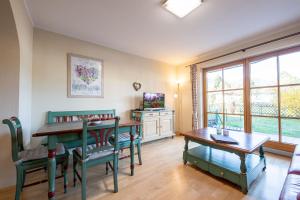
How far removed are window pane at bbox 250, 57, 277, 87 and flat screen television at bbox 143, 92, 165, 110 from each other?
2.23m

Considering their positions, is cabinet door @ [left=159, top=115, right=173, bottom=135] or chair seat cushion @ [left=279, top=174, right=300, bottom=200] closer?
chair seat cushion @ [left=279, top=174, right=300, bottom=200]

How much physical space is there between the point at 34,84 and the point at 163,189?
→ 2.68 m

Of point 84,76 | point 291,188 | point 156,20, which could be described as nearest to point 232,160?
point 291,188

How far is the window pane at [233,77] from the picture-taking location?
3285mm

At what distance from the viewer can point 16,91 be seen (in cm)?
173

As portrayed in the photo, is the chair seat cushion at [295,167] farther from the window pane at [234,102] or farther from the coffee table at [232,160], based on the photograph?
the window pane at [234,102]

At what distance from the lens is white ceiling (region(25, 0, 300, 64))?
6.15 ft

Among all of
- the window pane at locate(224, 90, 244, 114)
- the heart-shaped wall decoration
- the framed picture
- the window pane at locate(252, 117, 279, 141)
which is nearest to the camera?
the framed picture

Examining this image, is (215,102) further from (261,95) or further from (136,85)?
(136,85)

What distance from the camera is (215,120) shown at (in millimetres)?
3783

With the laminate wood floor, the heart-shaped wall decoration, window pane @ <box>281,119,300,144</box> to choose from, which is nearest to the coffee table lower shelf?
the laminate wood floor

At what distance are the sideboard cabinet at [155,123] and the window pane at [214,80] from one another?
1.37m

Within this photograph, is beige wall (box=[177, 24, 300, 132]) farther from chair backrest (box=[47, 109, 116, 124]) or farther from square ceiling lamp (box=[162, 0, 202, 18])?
chair backrest (box=[47, 109, 116, 124])

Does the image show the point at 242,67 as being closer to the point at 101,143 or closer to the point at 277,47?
the point at 277,47
